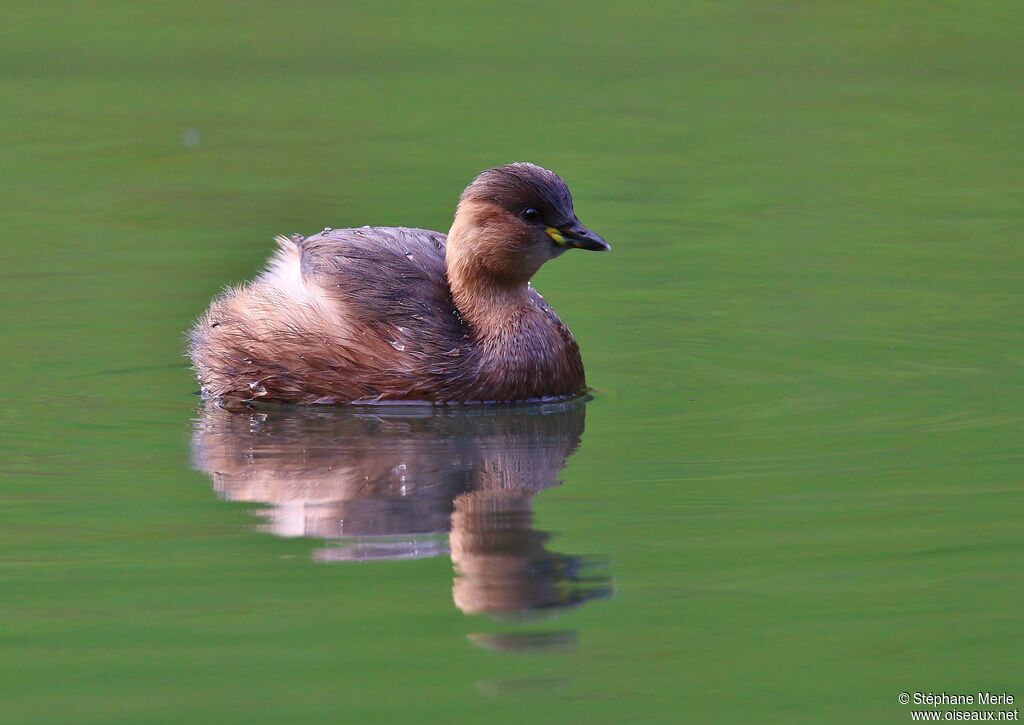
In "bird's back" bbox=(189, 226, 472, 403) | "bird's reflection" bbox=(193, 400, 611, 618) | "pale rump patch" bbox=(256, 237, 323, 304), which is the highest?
"pale rump patch" bbox=(256, 237, 323, 304)

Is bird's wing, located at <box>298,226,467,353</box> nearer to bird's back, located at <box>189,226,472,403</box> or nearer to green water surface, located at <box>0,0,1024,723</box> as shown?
bird's back, located at <box>189,226,472,403</box>

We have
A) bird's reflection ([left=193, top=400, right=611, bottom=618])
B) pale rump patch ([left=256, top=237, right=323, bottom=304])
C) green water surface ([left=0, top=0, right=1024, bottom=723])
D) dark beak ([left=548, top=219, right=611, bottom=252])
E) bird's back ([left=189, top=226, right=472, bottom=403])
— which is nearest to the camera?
green water surface ([left=0, top=0, right=1024, bottom=723])

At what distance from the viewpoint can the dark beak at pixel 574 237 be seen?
322 inches

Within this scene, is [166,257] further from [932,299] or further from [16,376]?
[932,299]

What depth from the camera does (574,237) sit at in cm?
822

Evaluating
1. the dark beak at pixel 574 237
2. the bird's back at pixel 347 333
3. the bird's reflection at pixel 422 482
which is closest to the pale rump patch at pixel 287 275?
the bird's back at pixel 347 333

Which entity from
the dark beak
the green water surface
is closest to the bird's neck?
the dark beak

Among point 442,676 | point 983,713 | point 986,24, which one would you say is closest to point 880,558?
point 983,713

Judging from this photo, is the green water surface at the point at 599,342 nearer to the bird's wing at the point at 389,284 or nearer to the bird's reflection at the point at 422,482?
the bird's reflection at the point at 422,482

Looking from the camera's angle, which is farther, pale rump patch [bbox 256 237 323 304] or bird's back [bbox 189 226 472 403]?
pale rump patch [bbox 256 237 323 304]

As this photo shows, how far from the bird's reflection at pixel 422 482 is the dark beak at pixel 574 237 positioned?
26.9 inches

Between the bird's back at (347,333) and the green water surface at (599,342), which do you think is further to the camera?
the bird's back at (347,333)

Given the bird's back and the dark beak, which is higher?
the dark beak

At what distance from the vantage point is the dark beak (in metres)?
8.18
